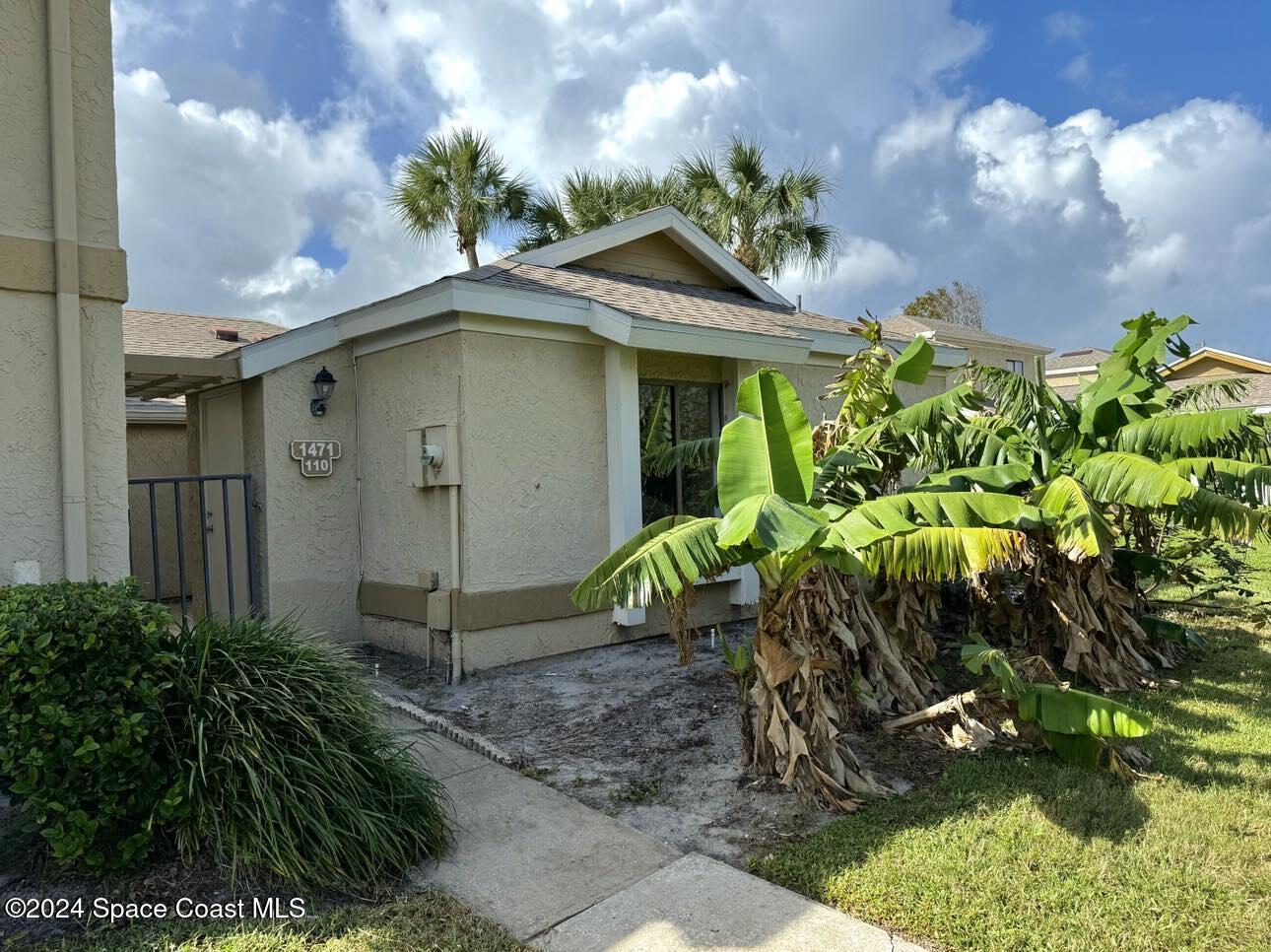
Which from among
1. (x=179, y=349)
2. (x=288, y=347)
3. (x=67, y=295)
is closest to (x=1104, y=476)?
(x=67, y=295)

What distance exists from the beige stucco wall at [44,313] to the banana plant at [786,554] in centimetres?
313

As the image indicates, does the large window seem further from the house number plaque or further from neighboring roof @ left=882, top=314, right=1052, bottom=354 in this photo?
neighboring roof @ left=882, top=314, right=1052, bottom=354

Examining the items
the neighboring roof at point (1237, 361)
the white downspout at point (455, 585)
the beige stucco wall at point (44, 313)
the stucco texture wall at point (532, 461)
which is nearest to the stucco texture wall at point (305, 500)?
the white downspout at point (455, 585)

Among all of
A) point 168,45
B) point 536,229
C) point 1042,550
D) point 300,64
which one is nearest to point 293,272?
point 536,229

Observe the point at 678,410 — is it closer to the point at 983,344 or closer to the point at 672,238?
the point at 672,238

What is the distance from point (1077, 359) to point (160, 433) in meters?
44.9

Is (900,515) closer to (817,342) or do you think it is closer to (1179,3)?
(817,342)

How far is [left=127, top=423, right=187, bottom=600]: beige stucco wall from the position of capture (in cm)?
Result: 1059

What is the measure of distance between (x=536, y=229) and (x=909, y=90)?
35.9ft

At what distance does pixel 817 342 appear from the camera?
10.2 meters

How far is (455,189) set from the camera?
22.1 metres

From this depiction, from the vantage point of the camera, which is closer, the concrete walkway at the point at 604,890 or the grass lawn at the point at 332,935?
the grass lawn at the point at 332,935

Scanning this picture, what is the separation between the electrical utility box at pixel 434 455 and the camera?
752cm

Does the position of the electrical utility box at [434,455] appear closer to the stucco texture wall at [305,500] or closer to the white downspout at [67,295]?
the stucco texture wall at [305,500]
